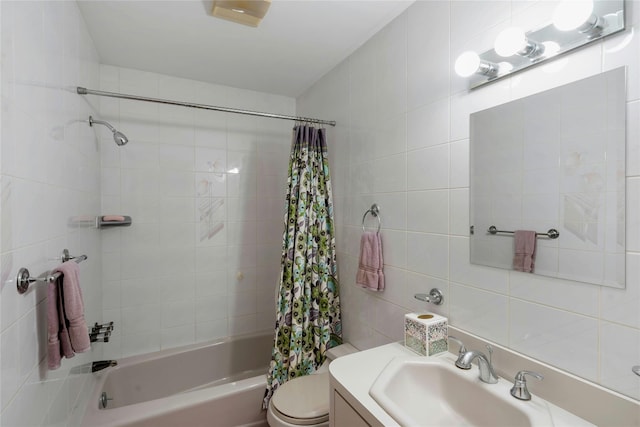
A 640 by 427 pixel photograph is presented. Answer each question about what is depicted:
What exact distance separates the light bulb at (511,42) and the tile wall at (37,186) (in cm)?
143

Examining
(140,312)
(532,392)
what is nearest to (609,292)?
(532,392)

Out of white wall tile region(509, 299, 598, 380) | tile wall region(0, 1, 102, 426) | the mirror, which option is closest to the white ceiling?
tile wall region(0, 1, 102, 426)

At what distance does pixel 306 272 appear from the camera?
1.98 m

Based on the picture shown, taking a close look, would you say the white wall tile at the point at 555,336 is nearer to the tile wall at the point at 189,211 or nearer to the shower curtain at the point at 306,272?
the shower curtain at the point at 306,272

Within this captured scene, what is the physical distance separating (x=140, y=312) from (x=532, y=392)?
7.72 ft

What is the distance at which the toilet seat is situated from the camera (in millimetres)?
1414

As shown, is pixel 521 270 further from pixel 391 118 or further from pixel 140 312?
pixel 140 312

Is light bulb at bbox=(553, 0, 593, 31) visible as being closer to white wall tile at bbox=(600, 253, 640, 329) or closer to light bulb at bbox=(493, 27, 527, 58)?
light bulb at bbox=(493, 27, 527, 58)

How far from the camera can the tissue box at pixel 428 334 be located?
122 centimetres

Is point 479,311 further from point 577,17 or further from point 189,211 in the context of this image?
point 189,211

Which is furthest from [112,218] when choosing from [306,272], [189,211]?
[306,272]

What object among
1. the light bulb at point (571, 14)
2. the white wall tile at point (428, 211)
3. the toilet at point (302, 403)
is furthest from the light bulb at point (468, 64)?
the toilet at point (302, 403)

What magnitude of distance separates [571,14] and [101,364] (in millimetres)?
2857

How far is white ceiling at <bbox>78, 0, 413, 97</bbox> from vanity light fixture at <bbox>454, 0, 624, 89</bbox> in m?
0.61
